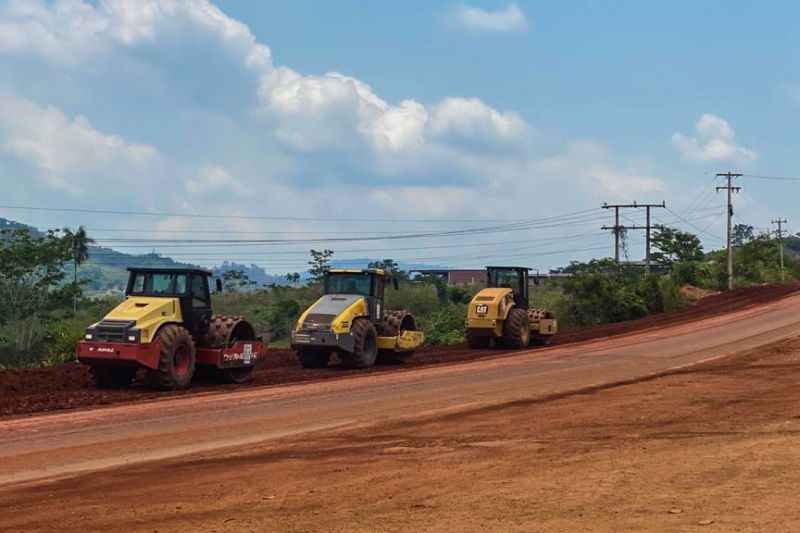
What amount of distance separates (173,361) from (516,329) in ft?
44.2

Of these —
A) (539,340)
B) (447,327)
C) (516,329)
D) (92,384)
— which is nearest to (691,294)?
(447,327)

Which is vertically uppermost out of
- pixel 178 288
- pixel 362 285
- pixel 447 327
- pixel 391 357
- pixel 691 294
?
pixel 691 294

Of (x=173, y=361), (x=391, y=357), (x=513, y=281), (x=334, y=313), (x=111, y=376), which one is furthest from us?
(x=513, y=281)

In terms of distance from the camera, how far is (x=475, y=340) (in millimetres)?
28312

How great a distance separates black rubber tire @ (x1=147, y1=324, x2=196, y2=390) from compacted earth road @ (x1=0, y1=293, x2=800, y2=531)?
1.07m

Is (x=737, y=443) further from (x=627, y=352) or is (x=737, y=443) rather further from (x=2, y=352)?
(x=2, y=352)

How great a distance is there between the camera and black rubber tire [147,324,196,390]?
16.8 metres

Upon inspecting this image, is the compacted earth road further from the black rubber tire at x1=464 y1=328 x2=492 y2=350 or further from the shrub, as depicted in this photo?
the shrub

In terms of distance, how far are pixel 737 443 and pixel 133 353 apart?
1122cm

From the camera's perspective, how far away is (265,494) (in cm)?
839

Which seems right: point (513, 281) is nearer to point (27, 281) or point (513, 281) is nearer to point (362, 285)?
point (362, 285)

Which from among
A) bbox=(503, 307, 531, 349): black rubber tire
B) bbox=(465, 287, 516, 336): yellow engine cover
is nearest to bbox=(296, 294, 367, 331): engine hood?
bbox=(465, 287, 516, 336): yellow engine cover

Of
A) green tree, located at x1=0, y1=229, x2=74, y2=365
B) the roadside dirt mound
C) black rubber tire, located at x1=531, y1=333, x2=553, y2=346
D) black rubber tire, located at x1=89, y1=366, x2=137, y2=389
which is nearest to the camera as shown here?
black rubber tire, located at x1=89, y1=366, x2=137, y2=389

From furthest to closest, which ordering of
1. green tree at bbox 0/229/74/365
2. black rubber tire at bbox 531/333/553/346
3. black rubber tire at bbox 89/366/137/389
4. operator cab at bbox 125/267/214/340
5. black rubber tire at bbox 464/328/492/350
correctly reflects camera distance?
green tree at bbox 0/229/74/365, black rubber tire at bbox 531/333/553/346, black rubber tire at bbox 464/328/492/350, operator cab at bbox 125/267/214/340, black rubber tire at bbox 89/366/137/389
